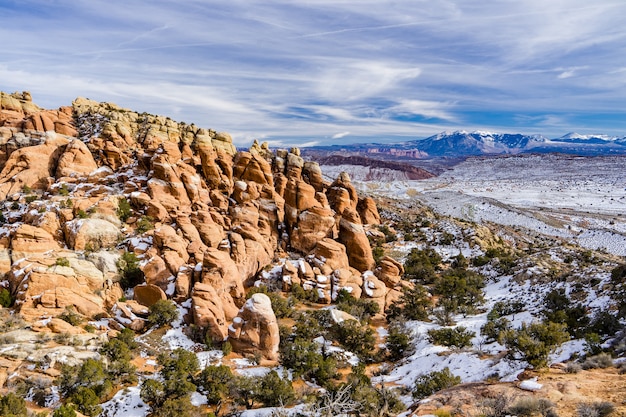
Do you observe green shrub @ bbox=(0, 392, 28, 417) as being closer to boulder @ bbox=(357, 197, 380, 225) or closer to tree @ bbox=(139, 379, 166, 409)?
tree @ bbox=(139, 379, 166, 409)

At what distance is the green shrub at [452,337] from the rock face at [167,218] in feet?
36.0

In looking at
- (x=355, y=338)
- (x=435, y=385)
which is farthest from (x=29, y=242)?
(x=435, y=385)

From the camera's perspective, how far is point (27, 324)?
2389 centimetres

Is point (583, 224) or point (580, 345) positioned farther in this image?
point (583, 224)

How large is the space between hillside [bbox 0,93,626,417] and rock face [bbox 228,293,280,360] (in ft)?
0.36

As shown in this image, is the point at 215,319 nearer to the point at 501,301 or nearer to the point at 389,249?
the point at 501,301

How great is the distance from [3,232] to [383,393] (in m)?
35.4

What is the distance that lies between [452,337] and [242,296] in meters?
19.1

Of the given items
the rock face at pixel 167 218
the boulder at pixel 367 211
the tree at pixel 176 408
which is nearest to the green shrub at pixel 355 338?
the rock face at pixel 167 218

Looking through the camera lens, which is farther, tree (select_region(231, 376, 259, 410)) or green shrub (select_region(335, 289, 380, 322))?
green shrub (select_region(335, 289, 380, 322))

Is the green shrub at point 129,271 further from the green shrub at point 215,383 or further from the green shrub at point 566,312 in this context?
the green shrub at point 566,312

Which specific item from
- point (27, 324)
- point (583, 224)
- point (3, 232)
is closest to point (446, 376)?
point (27, 324)

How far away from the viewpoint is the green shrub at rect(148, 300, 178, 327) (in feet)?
92.1

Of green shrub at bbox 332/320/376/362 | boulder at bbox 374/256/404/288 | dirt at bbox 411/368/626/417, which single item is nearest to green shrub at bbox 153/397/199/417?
dirt at bbox 411/368/626/417
